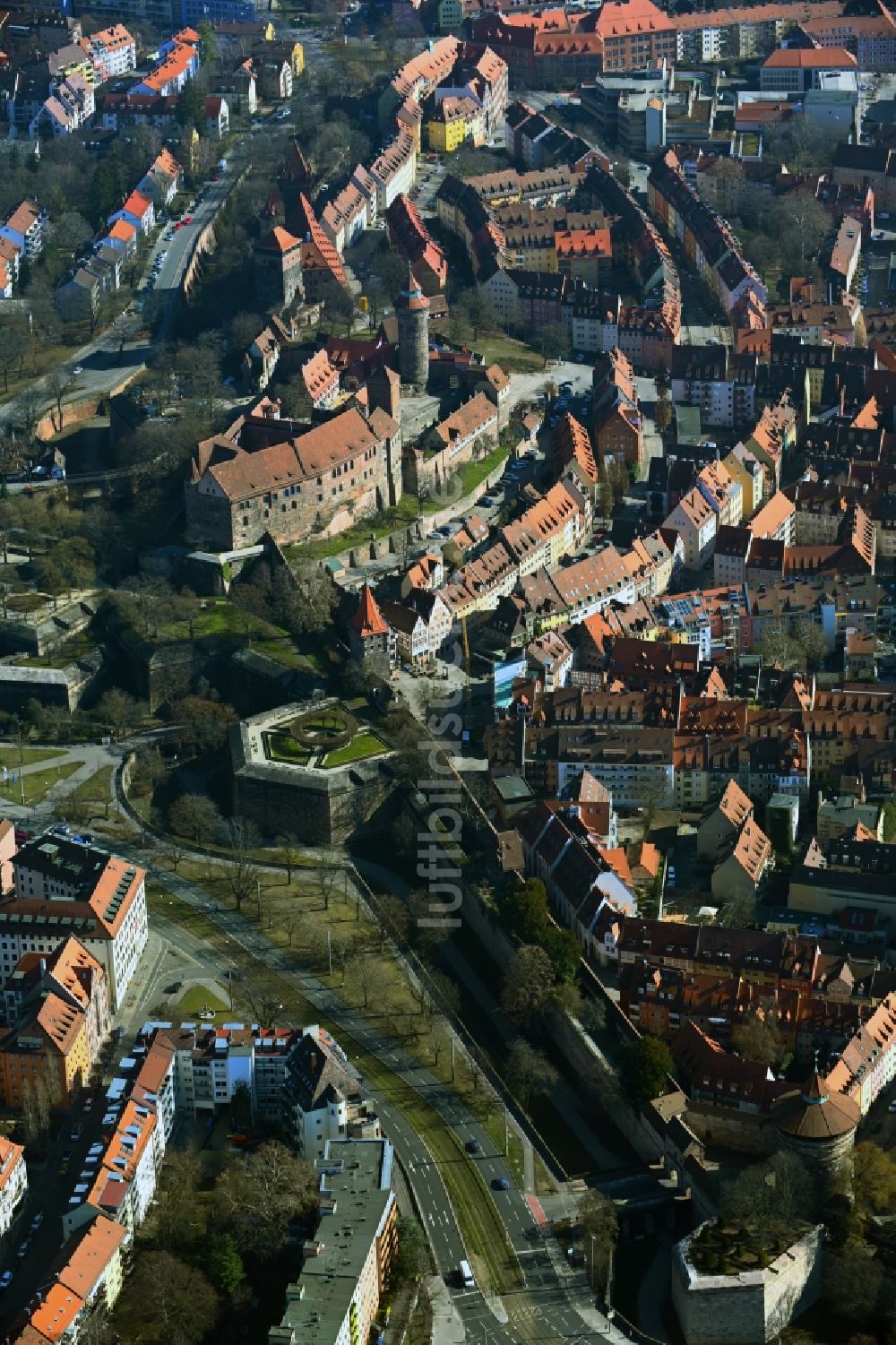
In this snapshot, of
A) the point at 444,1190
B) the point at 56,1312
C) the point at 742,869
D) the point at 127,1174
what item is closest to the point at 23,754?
the point at 742,869

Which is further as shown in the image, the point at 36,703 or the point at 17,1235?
the point at 36,703

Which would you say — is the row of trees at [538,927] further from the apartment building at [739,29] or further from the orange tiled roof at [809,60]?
the apartment building at [739,29]

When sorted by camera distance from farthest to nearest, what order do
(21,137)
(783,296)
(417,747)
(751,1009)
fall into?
(21,137)
(783,296)
(417,747)
(751,1009)

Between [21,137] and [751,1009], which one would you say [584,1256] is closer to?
[751,1009]

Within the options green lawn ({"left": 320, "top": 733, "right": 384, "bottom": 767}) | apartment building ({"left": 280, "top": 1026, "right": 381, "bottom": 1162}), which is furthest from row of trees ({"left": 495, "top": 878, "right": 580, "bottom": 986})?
green lawn ({"left": 320, "top": 733, "right": 384, "bottom": 767})

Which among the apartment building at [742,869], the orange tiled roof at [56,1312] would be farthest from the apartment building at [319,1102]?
the apartment building at [742,869]

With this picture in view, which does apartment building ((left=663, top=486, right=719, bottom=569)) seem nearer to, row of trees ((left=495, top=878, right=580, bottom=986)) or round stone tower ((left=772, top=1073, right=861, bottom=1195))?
row of trees ((left=495, top=878, right=580, bottom=986))

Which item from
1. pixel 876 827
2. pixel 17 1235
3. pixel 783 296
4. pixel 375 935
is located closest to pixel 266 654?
pixel 375 935

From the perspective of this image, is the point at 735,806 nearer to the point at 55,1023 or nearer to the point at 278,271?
the point at 55,1023
